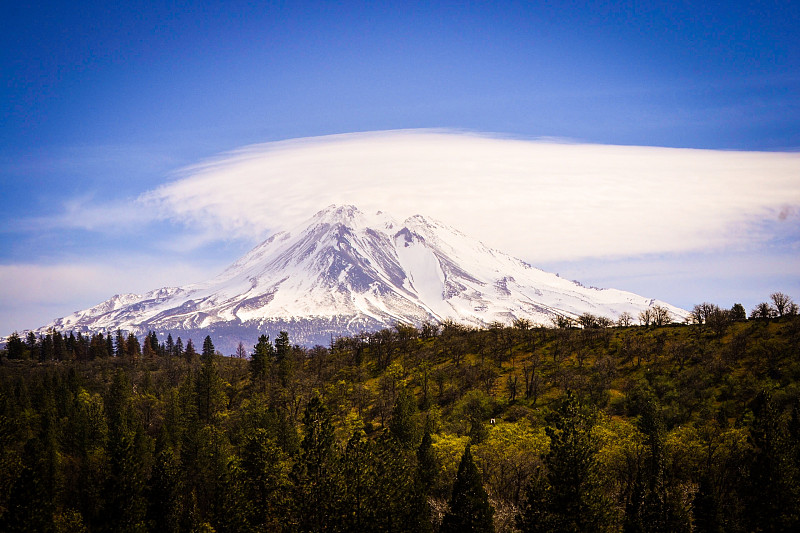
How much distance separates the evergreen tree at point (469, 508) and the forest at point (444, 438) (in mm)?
112

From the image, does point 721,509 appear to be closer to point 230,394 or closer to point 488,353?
point 488,353

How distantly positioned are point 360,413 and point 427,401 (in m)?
11.1

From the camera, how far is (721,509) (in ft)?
147

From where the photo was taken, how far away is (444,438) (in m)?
68.8

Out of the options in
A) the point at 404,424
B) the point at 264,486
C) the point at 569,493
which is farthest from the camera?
the point at 404,424

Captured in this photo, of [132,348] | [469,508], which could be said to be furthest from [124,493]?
[132,348]

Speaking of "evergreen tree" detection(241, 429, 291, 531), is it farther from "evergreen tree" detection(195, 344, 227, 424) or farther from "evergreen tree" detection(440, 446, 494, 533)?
"evergreen tree" detection(195, 344, 227, 424)

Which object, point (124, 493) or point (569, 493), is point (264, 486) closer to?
point (124, 493)

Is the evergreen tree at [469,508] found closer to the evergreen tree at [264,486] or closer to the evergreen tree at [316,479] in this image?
the evergreen tree at [316,479]

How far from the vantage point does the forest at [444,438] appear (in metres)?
41.0

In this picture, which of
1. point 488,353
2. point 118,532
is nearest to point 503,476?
A: point 118,532

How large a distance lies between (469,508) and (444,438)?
24.9 m

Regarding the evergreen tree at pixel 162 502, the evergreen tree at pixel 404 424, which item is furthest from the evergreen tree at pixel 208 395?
the evergreen tree at pixel 162 502

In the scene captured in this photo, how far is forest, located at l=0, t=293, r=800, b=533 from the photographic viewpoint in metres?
41.0
